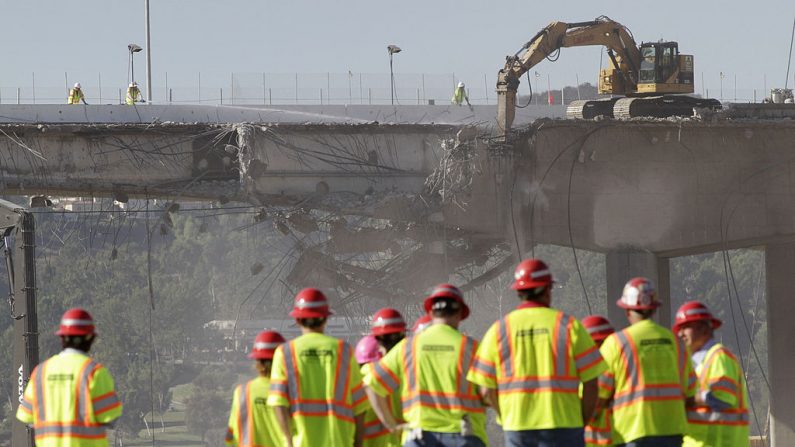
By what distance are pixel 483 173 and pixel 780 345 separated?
10.2 metres

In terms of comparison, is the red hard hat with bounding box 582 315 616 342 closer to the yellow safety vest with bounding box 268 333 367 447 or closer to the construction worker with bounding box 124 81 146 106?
the yellow safety vest with bounding box 268 333 367 447

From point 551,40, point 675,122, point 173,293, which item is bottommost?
point 173,293

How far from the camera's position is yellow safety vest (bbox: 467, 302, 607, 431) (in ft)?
35.0

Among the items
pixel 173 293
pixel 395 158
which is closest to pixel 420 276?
pixel 395 158

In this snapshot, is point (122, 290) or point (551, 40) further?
point (122, 290)

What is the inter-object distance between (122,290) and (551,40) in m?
85.5

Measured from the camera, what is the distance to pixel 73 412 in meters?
10.8

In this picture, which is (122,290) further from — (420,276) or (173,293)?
(420,276)

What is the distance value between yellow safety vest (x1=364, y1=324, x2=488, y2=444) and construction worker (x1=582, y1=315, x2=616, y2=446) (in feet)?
3.59

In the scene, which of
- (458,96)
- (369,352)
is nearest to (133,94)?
(458,96)

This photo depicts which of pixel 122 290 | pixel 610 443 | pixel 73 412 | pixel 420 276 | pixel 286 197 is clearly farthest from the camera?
pixel 122 290

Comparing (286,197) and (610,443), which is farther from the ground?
(286,197)

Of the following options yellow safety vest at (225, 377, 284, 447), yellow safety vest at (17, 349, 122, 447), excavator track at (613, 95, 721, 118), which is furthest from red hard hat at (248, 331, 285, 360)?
excavator track at (613, 95, 721, 118)

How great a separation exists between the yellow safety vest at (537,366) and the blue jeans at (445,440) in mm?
301
